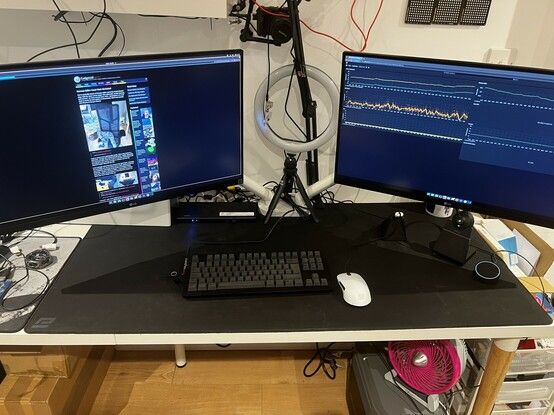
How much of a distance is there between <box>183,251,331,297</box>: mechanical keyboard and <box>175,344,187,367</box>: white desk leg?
0.73 m

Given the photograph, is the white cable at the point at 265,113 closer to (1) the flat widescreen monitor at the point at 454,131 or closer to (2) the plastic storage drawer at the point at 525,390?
(1) the flat widescreen monitor at the point at 454,131

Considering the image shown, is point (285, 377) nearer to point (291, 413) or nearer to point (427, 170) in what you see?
point (291, 413)

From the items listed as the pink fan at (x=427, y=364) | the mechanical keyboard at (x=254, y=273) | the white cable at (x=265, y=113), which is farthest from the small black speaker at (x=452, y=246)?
the white cable at (x=265, y=113)

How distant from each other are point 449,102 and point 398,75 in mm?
149

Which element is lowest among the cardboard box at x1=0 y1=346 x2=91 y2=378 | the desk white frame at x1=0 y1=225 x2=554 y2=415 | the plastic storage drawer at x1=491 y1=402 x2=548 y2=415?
the plastic storage drawer at x1=491 y1=402 x2=548 y2=415

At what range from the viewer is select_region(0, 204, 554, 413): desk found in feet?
3.46

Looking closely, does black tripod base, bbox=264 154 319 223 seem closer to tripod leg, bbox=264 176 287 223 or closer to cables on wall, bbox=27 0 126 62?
tripod leg, bbox=264 176 287 223

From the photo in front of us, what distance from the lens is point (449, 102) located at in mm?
1145

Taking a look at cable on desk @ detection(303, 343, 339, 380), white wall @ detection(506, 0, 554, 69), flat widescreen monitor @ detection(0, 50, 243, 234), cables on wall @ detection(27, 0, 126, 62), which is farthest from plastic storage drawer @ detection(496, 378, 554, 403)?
cables on wall @ detection(27, 0, 126, 62)

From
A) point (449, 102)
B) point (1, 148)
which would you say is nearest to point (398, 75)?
point (449, 102)

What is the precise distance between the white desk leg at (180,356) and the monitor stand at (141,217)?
0.64 m

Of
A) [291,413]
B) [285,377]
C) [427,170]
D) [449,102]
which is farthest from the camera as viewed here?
[285,377]

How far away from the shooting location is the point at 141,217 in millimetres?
1436

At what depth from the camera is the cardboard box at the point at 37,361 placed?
1.27 metres
